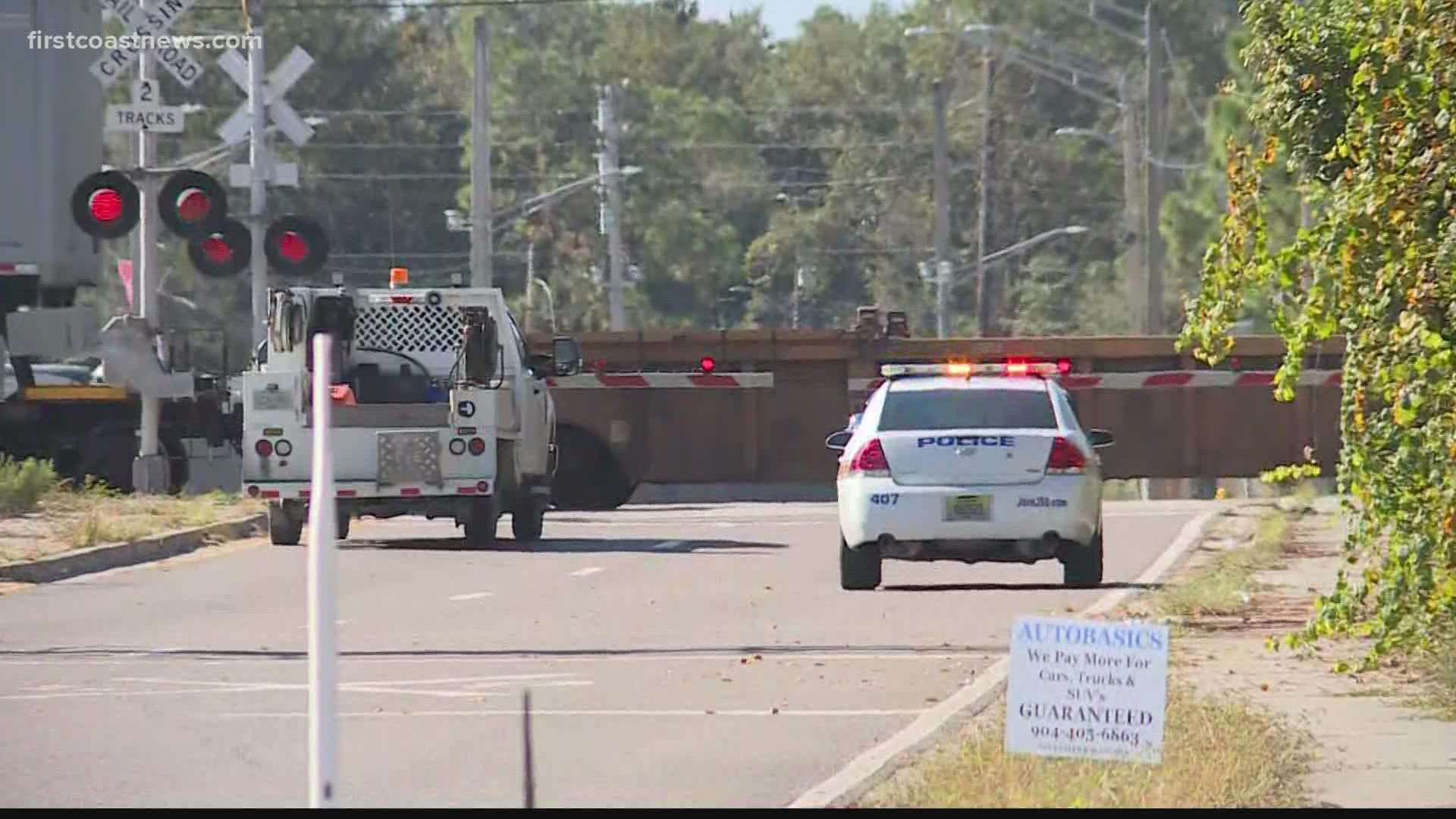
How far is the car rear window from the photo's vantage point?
64.5 feet

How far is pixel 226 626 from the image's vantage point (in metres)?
18.0

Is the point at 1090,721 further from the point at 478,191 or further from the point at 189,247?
the point at 478,191

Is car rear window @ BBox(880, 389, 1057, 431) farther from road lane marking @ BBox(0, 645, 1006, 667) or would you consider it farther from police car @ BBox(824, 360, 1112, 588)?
road lane marking @ BBox(0, 645, 1006, 667)

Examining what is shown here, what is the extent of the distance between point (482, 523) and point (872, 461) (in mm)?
7182

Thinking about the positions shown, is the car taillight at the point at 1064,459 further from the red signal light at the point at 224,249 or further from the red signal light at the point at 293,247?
the red signal light at the point at 224,249

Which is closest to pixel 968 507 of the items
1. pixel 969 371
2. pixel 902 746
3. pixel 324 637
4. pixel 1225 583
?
pixel 969 371

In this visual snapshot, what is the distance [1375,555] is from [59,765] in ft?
18.1

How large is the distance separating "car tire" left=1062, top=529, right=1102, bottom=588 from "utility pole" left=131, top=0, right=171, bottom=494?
1242 centimetres

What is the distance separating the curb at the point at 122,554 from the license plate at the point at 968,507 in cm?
733

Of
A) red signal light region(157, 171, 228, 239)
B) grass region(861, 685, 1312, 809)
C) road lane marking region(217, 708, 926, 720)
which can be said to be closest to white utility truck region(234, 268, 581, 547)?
red signal light region(157, 171, 228, 239)

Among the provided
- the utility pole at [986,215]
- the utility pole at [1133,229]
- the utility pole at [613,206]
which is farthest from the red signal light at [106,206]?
the utility pole at [986,215]

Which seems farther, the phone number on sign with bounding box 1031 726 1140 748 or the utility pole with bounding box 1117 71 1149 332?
the utility pole with bounding box 1117 71 1149 332

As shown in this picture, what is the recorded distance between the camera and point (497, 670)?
15258 mm

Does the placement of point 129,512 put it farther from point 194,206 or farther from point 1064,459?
point 1064,459
